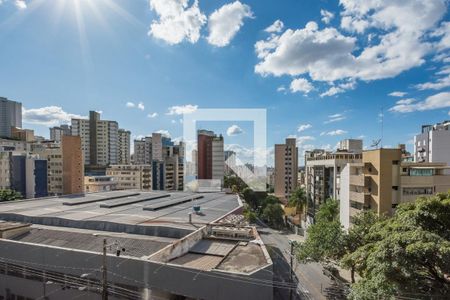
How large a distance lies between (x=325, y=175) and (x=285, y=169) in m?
27.1

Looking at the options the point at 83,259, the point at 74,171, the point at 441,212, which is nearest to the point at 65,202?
the point at 83,259

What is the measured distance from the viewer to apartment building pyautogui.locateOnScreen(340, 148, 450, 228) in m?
20.7

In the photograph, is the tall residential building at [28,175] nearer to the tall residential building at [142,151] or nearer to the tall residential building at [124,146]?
the tall residential building at [142,151]

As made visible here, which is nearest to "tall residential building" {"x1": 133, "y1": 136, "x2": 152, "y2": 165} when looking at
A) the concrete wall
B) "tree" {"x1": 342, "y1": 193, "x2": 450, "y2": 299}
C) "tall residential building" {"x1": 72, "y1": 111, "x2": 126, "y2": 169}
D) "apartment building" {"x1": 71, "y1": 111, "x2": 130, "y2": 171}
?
"apartment building" {"x1": 71, "y1": 111, "x2": 130, "y2": 171}

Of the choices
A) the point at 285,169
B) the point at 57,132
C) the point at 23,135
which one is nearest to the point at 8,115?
the point at 57,132

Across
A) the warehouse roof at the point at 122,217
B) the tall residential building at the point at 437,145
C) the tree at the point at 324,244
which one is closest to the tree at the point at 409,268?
the tree at the point at 324,244

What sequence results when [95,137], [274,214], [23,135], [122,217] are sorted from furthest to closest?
[95,137]
[23,135]
[274,214]
[122,217]

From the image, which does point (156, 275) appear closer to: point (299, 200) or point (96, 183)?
point (299, 200)

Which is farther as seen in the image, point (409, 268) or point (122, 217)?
point (122, 217)

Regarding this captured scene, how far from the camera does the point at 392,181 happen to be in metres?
20.8

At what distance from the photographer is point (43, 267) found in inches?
518

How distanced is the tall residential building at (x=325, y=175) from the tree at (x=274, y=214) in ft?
15.5

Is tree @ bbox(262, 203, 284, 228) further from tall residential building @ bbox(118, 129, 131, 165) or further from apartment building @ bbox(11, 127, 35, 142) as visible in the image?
apartment building @ bbox(11, 127, 35, 142)

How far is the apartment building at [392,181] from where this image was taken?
813 inches
